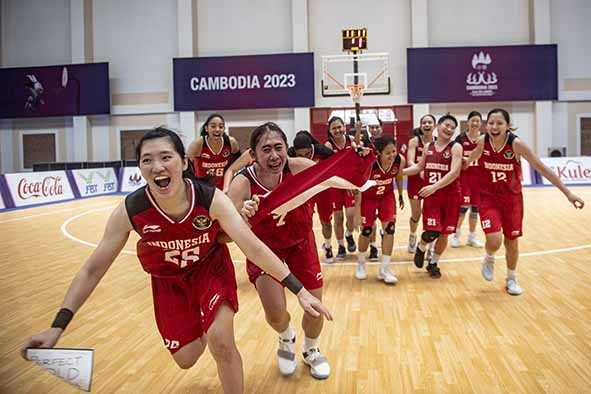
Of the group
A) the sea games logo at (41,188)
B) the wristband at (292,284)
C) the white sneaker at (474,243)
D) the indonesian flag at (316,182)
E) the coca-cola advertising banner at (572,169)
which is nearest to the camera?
the wristband at (292,284)

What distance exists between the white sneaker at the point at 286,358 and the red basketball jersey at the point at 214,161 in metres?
3.75

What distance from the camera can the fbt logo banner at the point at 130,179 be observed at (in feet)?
60.4

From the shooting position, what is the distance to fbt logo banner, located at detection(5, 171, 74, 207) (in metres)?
13.8

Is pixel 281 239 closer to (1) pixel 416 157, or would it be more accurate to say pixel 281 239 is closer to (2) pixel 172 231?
(2) pixel 172 231

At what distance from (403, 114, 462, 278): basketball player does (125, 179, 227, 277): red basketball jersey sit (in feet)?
11.3

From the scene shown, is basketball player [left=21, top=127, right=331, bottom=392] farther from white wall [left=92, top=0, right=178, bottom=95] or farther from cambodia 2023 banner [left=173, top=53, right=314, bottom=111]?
white wall [left=92, top=0, right=178, bottom=95]

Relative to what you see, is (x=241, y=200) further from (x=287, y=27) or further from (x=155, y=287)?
(x=287, y=27)

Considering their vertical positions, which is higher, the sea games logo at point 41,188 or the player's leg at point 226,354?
the sea games logo at point 41,188

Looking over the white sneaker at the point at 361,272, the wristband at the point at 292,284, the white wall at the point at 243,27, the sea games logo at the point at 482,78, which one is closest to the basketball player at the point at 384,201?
the white sneaker at the point at 361,272

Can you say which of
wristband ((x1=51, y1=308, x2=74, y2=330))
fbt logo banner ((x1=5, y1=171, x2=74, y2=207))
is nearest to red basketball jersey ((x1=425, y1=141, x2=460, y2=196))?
wristband ((x1=51, y1=308, x2=74, y2=330))

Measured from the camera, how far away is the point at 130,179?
18641 mm

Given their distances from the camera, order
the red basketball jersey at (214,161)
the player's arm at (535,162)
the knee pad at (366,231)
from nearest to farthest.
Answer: the player's arm at (535,162)
the knee pad at (366,231)
the red basketball jersey at (214,161)

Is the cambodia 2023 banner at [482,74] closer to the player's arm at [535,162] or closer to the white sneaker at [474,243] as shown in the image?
the white sneaker at [474,243]

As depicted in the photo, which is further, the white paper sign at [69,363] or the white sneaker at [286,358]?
the white sneaker at [286,358]
